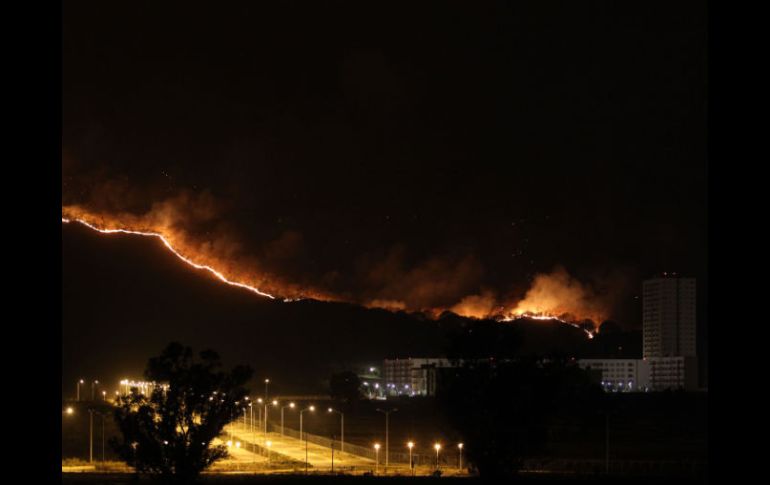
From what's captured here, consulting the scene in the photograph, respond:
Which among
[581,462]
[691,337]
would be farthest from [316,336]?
[581,462]

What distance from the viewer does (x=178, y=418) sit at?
1086 inches

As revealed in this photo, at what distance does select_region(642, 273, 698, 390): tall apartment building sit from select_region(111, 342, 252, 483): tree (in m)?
113

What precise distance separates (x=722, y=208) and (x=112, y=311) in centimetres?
15522

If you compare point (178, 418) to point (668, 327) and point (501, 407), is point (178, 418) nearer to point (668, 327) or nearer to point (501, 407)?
point (501, 407)

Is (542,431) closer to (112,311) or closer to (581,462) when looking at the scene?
(581,462)

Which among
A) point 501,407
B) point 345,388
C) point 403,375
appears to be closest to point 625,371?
point 403,375

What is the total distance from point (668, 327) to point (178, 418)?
124856 mm

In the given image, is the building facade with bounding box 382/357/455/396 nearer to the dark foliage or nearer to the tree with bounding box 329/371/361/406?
the tree with bounding box 329/371/361/406

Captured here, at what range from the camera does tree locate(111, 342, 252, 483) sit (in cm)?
2717

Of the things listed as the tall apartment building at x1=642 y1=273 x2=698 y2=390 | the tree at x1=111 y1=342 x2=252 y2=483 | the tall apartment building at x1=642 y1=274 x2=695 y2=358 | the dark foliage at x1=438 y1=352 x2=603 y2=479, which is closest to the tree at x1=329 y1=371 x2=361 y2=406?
the tall apartment building at x1=642 y1=273 x2=698 y2=390

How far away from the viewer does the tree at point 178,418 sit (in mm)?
27172

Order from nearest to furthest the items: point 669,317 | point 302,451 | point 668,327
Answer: point 302,451 < point 668,327 < point 669,317

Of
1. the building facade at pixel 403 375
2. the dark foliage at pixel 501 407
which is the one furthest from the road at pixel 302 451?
the building facade at pixel 403 375

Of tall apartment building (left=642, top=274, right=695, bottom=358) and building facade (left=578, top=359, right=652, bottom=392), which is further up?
tall apartment building (left=642, top=274, right=695, bottom=358)
